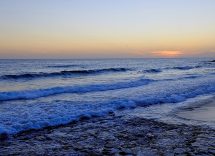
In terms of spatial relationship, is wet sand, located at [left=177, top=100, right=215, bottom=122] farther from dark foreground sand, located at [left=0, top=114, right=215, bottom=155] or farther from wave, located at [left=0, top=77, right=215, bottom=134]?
wave, located at [left=0, top=77, right=215, bottom=134]

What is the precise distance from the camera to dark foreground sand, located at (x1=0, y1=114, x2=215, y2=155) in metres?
6.64

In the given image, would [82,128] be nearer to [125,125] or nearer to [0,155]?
[125,125]

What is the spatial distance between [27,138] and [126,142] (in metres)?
2.51

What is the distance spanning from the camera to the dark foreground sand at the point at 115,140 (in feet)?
21.8

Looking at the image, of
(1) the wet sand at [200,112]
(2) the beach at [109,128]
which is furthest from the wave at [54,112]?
(1) the wet sand at [200,112]

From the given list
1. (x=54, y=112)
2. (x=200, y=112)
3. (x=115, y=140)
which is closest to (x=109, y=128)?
(x=115, y=140)

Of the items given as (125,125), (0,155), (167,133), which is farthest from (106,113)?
(0,155)

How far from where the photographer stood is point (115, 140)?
7562 mm

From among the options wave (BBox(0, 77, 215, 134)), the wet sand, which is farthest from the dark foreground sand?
the wet sand

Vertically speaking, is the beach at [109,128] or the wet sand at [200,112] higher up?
the beach at [109,128]

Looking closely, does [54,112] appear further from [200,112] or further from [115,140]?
[200,112]

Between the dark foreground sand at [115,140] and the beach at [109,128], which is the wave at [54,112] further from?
the dark foreground sand at [115,140]

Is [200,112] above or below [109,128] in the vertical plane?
below

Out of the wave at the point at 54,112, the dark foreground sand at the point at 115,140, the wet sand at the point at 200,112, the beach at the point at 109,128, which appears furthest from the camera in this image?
the wet sand at the point at 200,112
